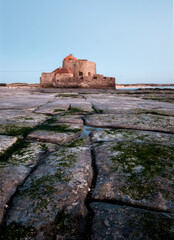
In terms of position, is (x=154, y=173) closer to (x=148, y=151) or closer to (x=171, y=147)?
(x=148, y=151)

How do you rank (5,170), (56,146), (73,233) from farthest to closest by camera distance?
(56,146) < (5,170) < (73,233)

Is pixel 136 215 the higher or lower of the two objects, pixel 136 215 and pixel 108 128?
the lower

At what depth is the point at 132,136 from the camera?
1.20 meters

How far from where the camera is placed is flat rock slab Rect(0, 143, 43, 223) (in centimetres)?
64

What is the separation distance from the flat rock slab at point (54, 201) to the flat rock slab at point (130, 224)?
54mm

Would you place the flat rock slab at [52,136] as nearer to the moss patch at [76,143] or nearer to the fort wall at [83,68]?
the moss patch at [76,143]

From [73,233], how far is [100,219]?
0.09 metres

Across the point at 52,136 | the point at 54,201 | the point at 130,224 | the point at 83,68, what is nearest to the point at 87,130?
the point at 52,136

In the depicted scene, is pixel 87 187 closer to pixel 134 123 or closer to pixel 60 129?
pixel 60 129

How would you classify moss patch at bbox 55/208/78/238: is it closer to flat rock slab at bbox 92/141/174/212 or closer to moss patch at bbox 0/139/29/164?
flat rock slab at bbox 92/141/174/212

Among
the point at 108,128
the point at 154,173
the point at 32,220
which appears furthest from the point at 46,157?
the point at 108,128

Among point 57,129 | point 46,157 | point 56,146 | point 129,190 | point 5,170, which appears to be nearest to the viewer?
→ point 129,190

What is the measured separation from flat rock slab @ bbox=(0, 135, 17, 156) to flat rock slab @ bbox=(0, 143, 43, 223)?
0.08 meters

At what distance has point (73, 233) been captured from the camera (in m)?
0.49
